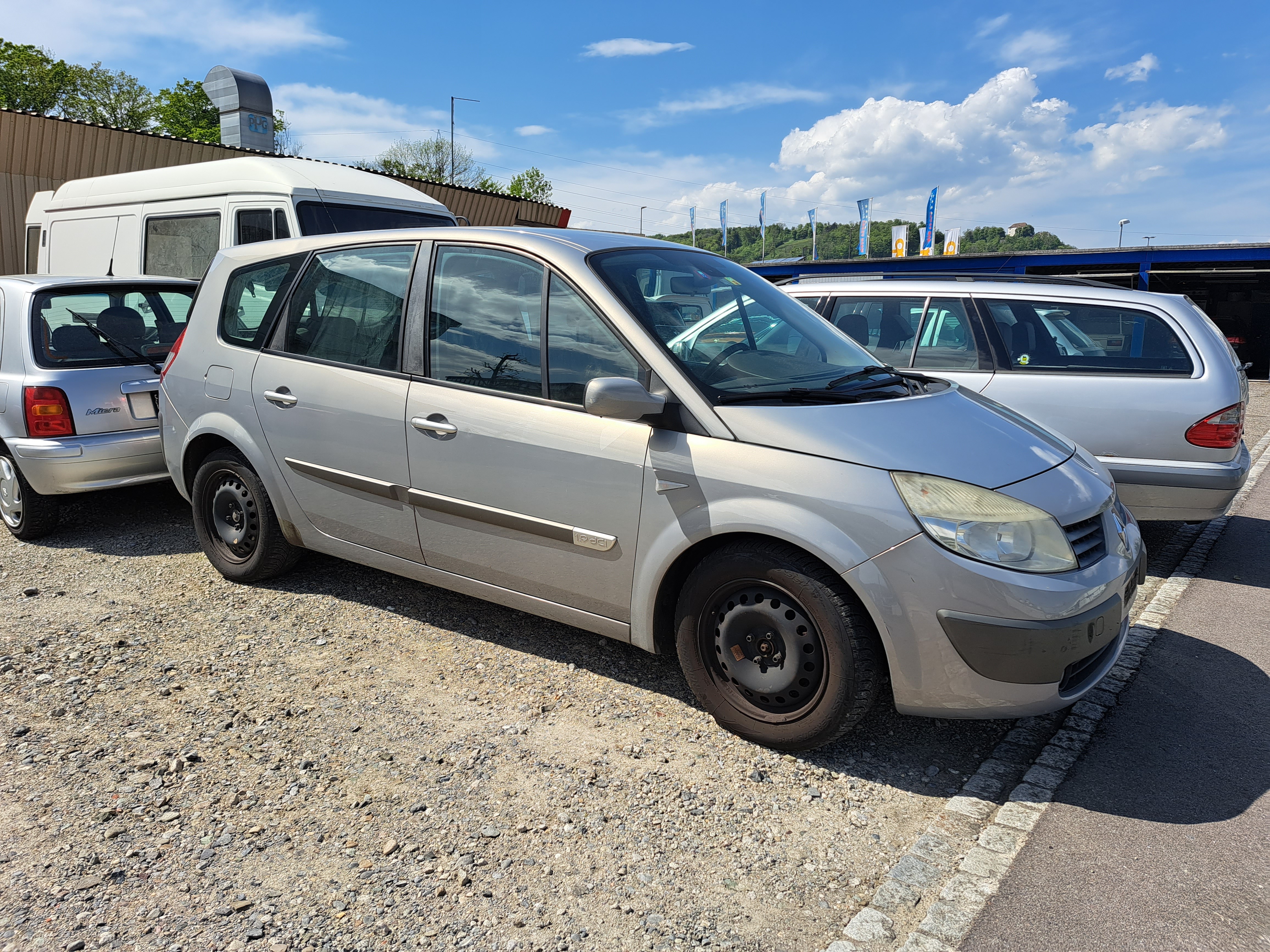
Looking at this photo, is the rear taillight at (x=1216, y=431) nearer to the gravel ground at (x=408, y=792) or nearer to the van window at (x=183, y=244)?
the gravel ground at (x=408, y=792)

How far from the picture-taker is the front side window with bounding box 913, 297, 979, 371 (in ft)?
18.9

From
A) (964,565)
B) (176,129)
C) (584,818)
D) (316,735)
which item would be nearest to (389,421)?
(316,735)

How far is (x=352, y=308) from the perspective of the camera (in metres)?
4.06

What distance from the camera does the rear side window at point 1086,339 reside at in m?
5.29

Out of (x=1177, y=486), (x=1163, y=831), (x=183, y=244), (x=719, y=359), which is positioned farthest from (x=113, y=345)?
(x=1177, y=486)

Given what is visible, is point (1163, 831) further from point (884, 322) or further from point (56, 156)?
point (56, 156)

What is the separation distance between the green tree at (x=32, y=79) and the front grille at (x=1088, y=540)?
68.3 m

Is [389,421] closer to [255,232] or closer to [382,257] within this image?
[382,257]

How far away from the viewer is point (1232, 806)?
2.86 meters

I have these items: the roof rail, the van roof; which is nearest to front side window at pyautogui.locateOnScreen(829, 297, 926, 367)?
the roof rail

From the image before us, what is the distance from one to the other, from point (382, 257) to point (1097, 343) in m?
4.24

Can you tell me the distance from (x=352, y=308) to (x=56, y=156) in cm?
1391

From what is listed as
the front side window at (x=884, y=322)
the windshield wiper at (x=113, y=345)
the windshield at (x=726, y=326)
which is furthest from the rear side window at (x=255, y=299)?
the front side window at (x=884, y=322)

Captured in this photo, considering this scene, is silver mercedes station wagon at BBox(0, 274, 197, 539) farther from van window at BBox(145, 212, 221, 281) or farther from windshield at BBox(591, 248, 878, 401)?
windshield at BBox(591, 248, 878, 401)
